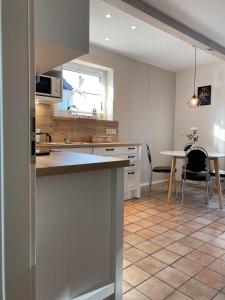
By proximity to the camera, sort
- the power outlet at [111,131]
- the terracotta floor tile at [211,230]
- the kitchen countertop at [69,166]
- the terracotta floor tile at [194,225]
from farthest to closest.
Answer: the power outlet at [111,131] → the terracotta floor tile at [194,225] → the terracotta floor tile at [211,230] → the kitchen countertop at [69,166]

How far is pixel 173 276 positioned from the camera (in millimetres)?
1834

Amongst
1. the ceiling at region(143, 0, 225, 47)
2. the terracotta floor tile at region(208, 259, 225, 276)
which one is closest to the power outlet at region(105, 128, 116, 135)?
the ceiling at region(143, 0, 225, 47)

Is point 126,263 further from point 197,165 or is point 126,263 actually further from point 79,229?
point 197,165

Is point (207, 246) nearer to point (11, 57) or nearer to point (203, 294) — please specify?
point (203, 294)

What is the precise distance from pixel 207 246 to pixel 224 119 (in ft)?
10.4

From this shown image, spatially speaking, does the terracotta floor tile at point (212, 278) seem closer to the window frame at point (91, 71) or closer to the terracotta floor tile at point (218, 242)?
the terracotta floor tile at point (218, 242)

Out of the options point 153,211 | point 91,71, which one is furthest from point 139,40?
point 153,211

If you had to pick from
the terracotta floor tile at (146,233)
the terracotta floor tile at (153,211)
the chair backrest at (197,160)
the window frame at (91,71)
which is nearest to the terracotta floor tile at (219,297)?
the terracotta floor tile at (146,233)

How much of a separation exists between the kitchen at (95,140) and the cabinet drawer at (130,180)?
0.07 feet

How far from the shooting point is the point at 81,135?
4.01 m

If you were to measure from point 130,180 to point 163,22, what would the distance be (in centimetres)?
237

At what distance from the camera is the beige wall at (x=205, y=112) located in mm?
4809

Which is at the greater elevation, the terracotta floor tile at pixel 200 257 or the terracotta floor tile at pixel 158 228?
the terracotta floor tile at pixel 200 257

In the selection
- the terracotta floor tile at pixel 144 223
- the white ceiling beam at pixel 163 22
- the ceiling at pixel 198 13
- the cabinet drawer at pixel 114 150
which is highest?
the ceiling at pixel 198 13
